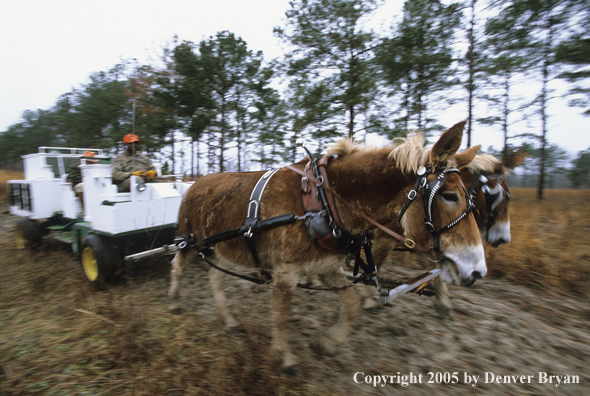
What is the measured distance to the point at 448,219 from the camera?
1.92 meters

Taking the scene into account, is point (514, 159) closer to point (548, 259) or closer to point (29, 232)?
point (548, 259)

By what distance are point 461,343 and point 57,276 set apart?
568 cm

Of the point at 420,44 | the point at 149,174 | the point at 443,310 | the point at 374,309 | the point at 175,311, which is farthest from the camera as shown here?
the point at 420,44

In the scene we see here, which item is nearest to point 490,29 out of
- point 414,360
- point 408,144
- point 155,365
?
point 408,144

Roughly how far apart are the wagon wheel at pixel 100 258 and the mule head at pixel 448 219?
155 inches

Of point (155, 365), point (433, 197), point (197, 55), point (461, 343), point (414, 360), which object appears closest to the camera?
point (433, 197)

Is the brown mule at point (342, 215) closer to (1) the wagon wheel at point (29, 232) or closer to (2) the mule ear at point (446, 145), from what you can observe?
(2) the mule ear at point (446, 145)

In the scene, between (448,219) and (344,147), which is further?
(344,147)

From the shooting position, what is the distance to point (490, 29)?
30.8ft

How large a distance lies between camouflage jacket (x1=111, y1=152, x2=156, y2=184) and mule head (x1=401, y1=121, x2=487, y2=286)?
4.55m

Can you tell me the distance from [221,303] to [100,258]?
6.16ft

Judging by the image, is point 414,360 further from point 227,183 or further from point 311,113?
point 311,113

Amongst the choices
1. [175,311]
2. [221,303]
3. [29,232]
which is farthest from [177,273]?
[29,232]

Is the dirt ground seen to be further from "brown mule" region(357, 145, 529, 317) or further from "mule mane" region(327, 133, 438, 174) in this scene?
"mule mane" region(327, 133, 438, 174)
